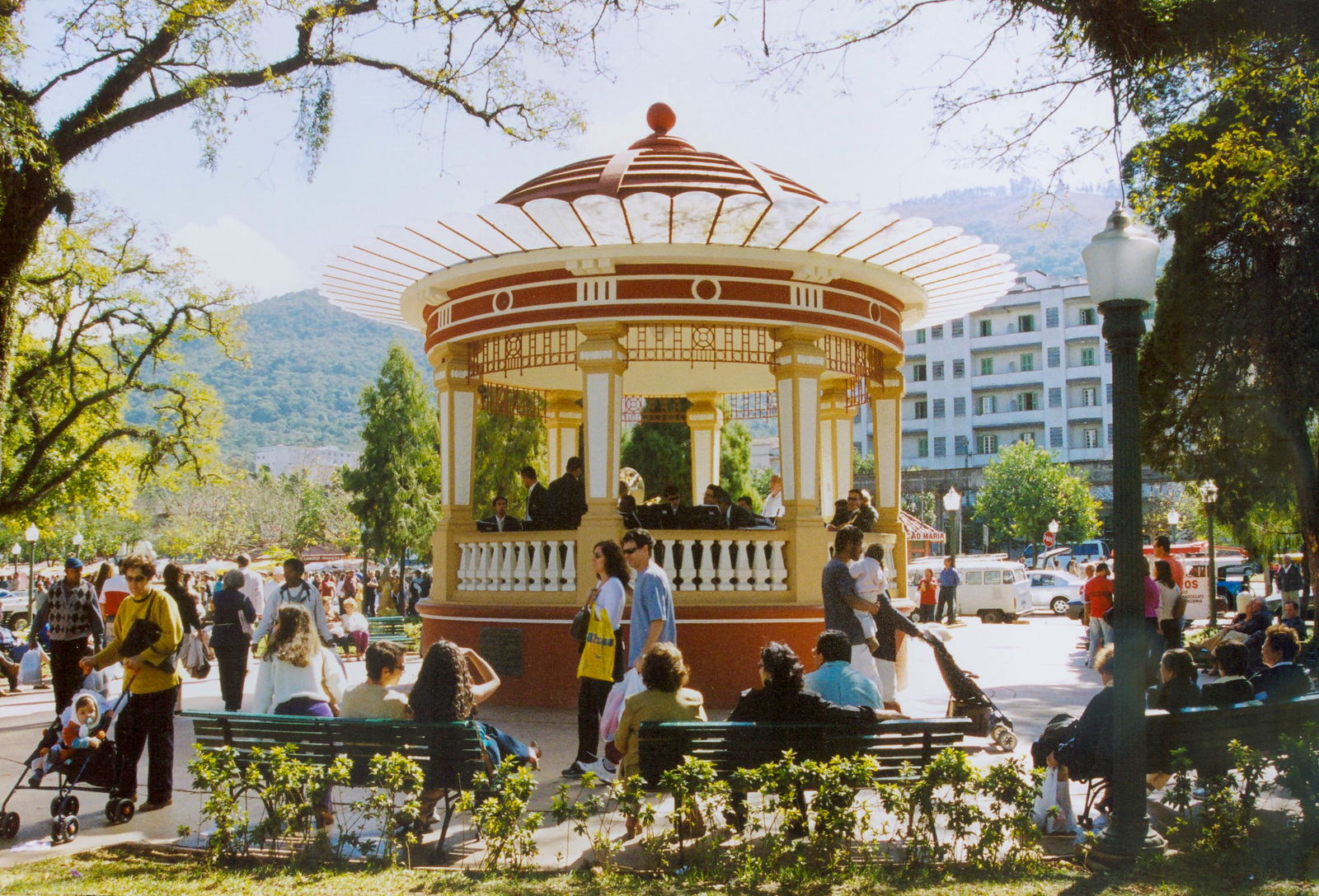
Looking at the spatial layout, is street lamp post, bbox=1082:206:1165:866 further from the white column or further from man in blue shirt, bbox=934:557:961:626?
man in blue shirt, bbox=934:557:961:626

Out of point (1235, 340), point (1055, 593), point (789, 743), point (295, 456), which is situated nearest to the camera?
point (789, 743)

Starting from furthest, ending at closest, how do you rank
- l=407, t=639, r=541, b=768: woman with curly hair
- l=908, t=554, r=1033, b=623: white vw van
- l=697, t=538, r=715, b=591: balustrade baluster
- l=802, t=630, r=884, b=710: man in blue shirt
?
1. l=908, t=554, r=1033, b=623: white vw van
2. l=697, t=538, r=715, b=591: balustrade baluster
3. l=802, t=630, r=884, b=710: man in blue shirt
4. l=407, t=639, r=541, b=768: woman with curly hair

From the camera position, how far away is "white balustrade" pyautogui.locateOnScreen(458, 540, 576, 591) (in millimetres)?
10891

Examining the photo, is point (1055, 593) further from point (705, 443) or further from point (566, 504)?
point (566, 504)

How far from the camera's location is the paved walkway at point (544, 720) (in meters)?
6.12

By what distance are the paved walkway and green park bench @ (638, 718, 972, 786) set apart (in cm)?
79

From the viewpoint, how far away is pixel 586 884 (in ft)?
16.8

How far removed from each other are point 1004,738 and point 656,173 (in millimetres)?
6430

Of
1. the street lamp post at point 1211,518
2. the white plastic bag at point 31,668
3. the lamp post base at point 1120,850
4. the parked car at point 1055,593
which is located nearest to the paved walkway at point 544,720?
the white plastic bag at point 31,668

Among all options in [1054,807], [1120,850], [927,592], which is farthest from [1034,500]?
[1120,850]

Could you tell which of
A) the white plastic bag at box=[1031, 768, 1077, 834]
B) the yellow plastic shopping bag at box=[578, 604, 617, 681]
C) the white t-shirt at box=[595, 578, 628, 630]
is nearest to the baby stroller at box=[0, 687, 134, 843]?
the yellow plastic shopping bag at box=[578, 604, 617, 681]

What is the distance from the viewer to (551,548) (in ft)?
35.9

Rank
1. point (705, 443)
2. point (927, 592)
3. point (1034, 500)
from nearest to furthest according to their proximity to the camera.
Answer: point (705, 443), point (927, 592), point (1034, 500)

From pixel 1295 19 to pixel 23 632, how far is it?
30.2 m
